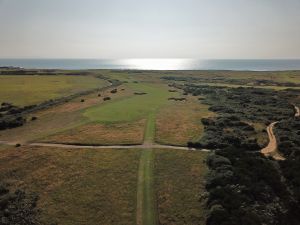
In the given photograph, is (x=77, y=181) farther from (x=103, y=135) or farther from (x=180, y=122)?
(x=180, y=122)

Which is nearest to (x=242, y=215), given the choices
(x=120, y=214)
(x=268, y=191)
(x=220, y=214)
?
(x=220, y=214)

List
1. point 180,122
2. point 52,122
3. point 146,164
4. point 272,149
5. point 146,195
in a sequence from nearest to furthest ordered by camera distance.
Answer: point 146,195
point 146,164
point 272,149
point 52,122
point 180,122

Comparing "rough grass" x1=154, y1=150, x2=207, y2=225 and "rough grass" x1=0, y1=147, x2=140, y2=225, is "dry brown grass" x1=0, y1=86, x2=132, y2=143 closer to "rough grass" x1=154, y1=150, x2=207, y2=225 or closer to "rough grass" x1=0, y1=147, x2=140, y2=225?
"rough grass" x1=0, y1=147, x2=140, y2=225

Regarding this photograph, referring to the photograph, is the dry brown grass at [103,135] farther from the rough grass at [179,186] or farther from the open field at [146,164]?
the rough grass at [179,186]

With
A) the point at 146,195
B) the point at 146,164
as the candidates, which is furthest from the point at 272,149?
the point at 146,195

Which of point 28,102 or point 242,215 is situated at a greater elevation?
point 28,102

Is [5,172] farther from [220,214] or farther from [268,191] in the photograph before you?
[268,191]

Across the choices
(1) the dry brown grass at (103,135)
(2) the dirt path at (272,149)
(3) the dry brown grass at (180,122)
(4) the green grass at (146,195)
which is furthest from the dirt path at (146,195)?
(2) the dirt path at (272,149)
